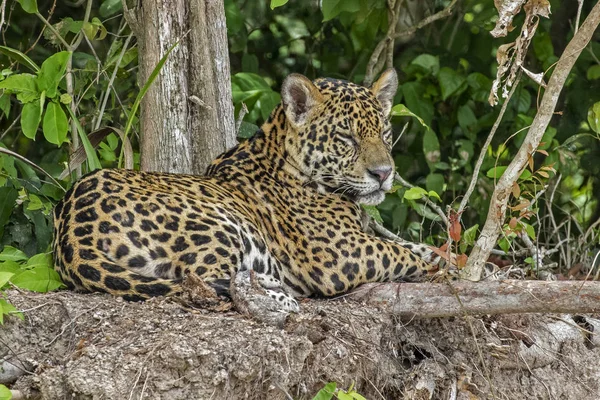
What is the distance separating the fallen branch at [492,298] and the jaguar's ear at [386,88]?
6.03 ft

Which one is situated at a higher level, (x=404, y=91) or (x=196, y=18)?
(x=196, y=18)

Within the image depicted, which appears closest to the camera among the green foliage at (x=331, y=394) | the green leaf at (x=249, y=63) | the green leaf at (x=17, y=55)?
the green foliage at (x=331, y=394)

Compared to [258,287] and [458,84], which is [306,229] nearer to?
[258,287]

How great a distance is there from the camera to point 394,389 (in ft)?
20.6

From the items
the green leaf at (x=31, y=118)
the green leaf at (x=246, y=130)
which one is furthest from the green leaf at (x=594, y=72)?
the green leaf at (x=31, y=118)

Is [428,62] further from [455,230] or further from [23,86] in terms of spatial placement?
[23,86]

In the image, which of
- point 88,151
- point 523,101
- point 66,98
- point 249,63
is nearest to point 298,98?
point 88,151

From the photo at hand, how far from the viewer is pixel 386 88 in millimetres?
7930

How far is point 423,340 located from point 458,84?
407 centimetres

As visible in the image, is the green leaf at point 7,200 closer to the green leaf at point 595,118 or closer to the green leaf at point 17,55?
the green leaf at point 17,55

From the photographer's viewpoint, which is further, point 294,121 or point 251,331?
point 294,121

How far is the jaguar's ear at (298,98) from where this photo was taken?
24.2 feet

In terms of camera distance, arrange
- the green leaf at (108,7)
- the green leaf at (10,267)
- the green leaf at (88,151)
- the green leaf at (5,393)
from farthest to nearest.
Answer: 1. the green leaf at (108,7)
2. the green leaf at (88,151)
3. the green leaf at (10,267)
4. the green leaf at (5,393)

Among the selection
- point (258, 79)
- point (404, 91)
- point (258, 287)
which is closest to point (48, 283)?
point (258, 287)
